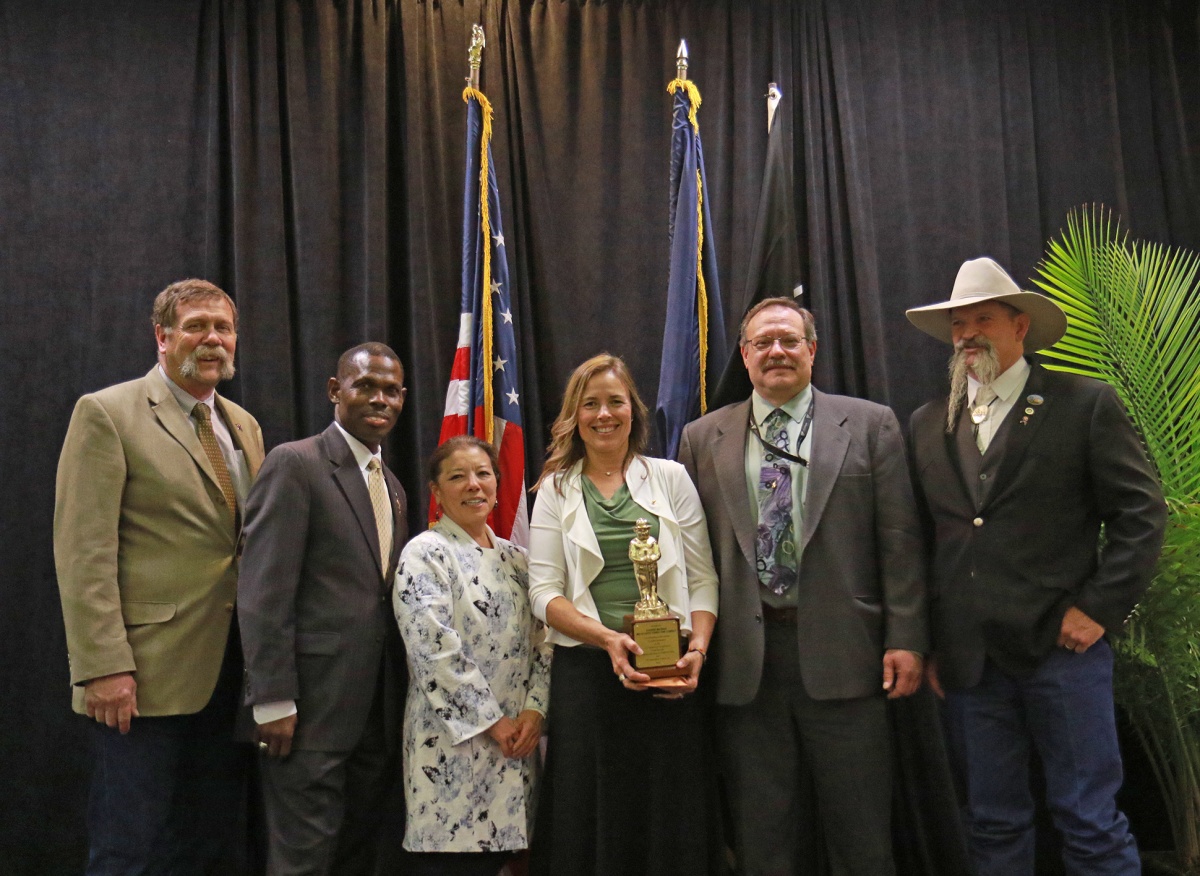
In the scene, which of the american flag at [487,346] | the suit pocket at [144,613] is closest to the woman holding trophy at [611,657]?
the american flag at [487,346]

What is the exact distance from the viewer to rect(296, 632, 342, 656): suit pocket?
8.52 ft

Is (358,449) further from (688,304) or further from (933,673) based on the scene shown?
(933,673)

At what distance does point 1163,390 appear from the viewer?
3.17m

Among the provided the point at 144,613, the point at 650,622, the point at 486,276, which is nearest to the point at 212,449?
A: the point at 144,613

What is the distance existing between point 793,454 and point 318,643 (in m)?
1.50

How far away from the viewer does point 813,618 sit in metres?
2.59

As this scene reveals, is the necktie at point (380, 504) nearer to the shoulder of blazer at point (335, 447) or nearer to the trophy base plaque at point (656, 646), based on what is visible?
the shoulder of blazer at point (335, 447)

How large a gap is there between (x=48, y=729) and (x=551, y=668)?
7.10ft

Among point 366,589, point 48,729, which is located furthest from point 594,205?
point 48,729

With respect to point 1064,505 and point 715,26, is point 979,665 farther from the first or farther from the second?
point 715,26

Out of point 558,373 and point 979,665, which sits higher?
point 558,373

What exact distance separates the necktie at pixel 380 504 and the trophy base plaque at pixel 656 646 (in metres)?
0.84

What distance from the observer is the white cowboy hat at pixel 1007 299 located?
9.05 feet

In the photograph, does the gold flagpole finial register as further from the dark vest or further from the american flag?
the dark vest
